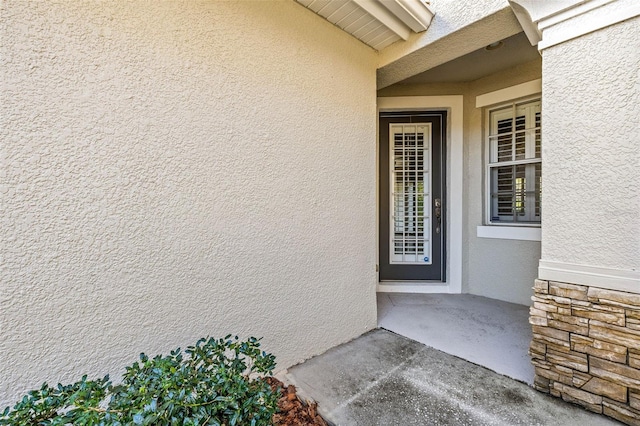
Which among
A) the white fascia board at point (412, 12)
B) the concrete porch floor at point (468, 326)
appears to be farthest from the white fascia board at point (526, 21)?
the concrete porch floor at point (468, 326)

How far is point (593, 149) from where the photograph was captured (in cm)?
174

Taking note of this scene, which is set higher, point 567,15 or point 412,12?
point 412,12

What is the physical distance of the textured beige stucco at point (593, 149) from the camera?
5.33ft

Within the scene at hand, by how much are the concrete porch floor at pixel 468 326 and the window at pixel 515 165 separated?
1196 mm

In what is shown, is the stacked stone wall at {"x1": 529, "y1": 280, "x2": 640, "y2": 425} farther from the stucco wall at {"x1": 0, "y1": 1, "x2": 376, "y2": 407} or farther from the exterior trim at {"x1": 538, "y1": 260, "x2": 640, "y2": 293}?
the stucco wall at {"x1": 0, "y1": 1, "x2": 376, "y2": 407}

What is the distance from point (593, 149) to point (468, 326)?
6.60ft

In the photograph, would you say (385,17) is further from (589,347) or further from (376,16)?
(589,347)

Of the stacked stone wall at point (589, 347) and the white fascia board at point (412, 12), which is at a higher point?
the white fascia board at point (412, 12)

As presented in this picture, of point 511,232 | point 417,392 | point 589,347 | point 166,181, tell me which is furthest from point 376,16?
point 511,232

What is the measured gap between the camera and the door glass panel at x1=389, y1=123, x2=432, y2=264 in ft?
13.7

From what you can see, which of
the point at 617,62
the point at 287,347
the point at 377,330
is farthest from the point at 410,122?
the point at 287,347

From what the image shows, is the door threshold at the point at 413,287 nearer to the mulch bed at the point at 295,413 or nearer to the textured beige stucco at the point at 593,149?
the textured beige stucco at the point at 593,149

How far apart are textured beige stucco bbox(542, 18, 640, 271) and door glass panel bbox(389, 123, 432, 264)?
7.37 ft

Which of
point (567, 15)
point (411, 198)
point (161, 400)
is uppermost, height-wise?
point (567, 15)
